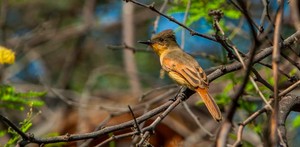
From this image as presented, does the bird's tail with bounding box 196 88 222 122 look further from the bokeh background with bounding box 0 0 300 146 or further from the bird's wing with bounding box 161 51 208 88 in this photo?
the bokeh background with bounding box 0 0 300 146

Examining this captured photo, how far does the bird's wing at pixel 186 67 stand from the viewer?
4641 mm

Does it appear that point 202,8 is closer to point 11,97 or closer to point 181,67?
point 181,67

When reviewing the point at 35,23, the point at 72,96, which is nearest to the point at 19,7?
the point at 35,23

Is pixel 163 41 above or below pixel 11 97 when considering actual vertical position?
above

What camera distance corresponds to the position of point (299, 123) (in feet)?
15.9

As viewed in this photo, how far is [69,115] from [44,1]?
10.5ft

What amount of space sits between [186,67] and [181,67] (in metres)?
0.05

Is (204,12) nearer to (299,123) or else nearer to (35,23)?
(299,123)

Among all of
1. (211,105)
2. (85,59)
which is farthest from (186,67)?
(85,59)

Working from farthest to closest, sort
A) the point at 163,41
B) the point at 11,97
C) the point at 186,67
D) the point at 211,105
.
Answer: the point at 163,41
the point at 186,67
the point at 11,97
the point at 211,105

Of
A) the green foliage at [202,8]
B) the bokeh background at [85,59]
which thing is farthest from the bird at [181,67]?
the bokeh background at [85,59]

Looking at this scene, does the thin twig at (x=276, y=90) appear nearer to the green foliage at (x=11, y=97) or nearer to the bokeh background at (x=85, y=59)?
the green foliage at (x=11, y=97)

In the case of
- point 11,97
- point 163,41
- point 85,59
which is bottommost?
point 11,97

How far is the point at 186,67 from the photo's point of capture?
5.28 metres
